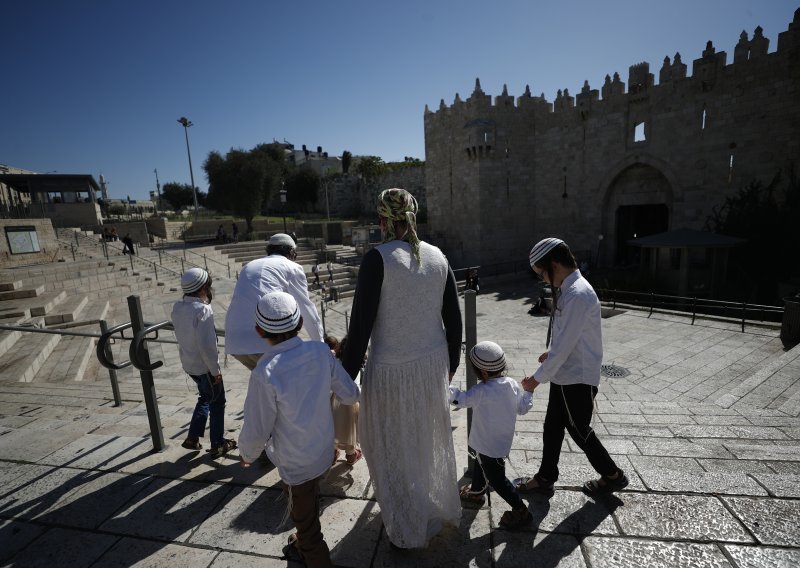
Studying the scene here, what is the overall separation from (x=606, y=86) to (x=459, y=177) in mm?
8124

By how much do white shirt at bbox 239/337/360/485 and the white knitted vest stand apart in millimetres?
280

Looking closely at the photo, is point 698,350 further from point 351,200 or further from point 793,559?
point 351,200

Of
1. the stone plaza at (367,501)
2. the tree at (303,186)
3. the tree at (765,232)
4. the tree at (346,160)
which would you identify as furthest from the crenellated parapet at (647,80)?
the tree at (346,160)

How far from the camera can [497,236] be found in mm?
21672

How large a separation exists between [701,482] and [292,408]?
2436 mm

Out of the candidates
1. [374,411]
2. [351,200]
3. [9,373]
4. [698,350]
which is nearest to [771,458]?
[374,411]

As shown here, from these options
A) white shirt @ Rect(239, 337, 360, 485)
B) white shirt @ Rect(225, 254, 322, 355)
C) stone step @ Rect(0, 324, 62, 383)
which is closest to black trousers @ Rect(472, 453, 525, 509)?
white shirt @ Rect(239, 337, 360, 485)

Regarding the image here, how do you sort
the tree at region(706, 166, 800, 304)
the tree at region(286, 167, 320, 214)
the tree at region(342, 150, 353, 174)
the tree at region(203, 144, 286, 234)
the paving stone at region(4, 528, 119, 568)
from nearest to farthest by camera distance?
the paving stone at region(4, 528, 119, 568)
the tree at region(706, 166, 800, 304)
the tree at region(203, 144, 286, 234)
the tree at region(286, 167, 320, 214)
the tree at region(342, 150, 353, 174)

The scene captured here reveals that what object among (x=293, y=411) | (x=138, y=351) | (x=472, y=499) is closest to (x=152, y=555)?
(x=293, y=411)

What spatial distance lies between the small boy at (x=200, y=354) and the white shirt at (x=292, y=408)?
1306 mm

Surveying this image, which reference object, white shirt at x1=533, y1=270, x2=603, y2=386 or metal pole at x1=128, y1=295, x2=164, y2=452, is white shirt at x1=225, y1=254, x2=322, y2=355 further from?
white shirt at x1=533, y1=270, x2=603, y2=386

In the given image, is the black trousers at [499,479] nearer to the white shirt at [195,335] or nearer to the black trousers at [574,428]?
the black trousers at [574,428]

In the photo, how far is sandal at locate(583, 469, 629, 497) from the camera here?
2.35m

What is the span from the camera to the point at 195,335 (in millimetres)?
2965
